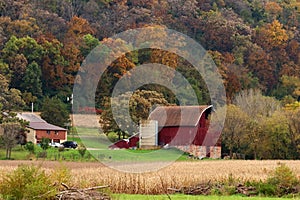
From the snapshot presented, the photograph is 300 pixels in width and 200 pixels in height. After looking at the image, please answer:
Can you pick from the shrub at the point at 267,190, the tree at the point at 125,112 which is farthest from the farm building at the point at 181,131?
the shrub at the point at 267,190

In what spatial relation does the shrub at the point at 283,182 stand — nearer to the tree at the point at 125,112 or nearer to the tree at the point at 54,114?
the tree at the point at 125,112

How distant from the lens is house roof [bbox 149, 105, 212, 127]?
61125 millimetres

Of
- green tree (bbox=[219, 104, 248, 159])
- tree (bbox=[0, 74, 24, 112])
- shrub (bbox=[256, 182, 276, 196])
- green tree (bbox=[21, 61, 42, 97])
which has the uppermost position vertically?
green tree (bbox=[21, 61, 42, 97])

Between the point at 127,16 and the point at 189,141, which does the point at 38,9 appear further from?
the point at 189,141

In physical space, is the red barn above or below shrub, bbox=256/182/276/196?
above

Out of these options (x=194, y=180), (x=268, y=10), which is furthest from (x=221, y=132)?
(x=268, y=10)

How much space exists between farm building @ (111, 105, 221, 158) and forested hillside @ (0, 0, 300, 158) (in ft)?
9.01

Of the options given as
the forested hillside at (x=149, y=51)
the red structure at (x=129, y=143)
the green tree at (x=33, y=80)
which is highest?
the forested hillside at (x=149, y=51)

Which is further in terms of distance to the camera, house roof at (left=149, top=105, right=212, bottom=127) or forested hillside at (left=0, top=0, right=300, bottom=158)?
forested hillside at (left=0, top=0, right=300, bottom=158)

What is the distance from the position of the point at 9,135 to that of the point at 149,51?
33.6 meters

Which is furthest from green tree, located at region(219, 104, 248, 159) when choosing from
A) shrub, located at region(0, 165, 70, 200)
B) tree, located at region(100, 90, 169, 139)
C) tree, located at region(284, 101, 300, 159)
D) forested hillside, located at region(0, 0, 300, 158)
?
shrub, located at region(0, 165, 70, 200)

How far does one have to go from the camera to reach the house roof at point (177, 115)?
61125mm

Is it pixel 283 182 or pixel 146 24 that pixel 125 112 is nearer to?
pixel 283 182

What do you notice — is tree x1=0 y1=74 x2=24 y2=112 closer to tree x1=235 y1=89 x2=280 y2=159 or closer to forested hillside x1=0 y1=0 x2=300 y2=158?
forested hillside x1=0 y1=0 x2=300 y2=158
